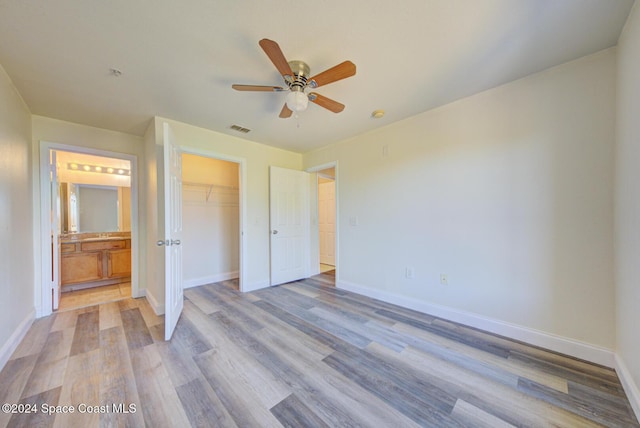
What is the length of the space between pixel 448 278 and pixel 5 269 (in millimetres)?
4168

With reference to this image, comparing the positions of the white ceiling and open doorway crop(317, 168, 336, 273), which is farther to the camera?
open doorway crop(317, 168, 336, 273)

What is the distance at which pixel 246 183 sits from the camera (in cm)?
369

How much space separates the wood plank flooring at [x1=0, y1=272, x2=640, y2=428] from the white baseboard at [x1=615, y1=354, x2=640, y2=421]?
0.05 m

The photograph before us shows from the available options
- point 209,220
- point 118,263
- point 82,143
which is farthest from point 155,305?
point 82,143

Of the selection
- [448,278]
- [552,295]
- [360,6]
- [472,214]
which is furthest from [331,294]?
[360,6]

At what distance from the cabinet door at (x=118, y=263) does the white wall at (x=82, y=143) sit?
1053mm

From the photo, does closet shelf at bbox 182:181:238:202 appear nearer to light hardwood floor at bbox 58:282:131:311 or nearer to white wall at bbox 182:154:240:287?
white wall at bbox 182:154:240:287

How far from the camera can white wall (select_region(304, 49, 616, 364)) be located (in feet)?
5.87

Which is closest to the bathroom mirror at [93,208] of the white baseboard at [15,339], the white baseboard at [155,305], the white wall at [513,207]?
the white baseboard at [15,339]

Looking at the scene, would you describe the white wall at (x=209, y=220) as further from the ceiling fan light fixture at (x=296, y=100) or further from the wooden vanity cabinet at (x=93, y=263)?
the ceiling fan light fixture at (x=296, y=100)

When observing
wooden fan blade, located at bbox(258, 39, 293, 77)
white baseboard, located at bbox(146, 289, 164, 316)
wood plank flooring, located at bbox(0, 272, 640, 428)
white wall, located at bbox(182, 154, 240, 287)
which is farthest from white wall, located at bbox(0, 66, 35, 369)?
wooden fan blade, located at bbox(258, 39, 293, 77)

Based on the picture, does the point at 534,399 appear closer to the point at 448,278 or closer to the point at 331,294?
the point at 448,278

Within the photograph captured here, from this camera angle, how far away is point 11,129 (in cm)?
208

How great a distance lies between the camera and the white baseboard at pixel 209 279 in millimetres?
3845
